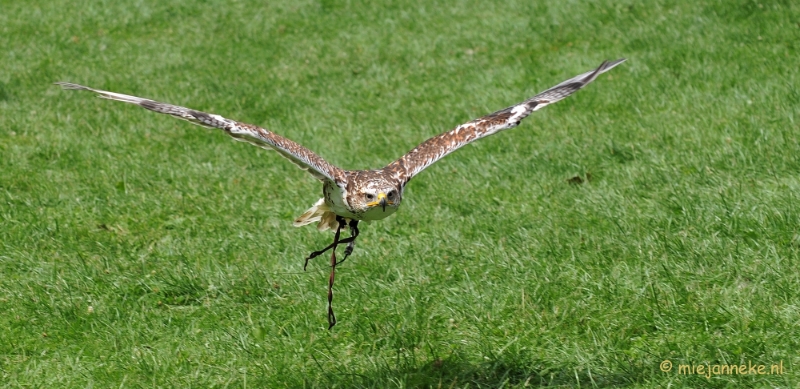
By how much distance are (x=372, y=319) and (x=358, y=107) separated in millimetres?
5977

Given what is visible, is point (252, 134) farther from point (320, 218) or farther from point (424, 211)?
point (424, 211)

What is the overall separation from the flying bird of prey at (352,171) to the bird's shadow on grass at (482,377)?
43 centimetres

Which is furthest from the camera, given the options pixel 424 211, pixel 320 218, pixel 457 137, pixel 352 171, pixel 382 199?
pixel 424 211

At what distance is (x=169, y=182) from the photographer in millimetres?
9281

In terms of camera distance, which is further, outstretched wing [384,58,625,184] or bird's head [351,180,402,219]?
outstretched wing [384,58,625,184]

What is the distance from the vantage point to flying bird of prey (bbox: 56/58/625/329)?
17.6ft

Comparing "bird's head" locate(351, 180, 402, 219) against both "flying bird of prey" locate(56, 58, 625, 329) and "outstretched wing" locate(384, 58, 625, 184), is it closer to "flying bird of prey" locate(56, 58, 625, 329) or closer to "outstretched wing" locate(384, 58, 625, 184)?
"flying bird of prey" locate(56, 58, 625, 329)

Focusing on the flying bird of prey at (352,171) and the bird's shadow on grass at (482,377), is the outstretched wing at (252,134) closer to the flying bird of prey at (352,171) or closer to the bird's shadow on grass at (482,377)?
the flying bird of prey at (352,171)

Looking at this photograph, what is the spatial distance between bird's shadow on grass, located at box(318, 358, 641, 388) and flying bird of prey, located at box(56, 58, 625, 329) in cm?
43

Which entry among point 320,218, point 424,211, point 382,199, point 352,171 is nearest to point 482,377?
point 382,199

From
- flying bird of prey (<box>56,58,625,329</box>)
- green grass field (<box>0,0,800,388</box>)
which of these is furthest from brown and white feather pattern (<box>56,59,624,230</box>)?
green grass field (<box>0,0,800,388</box>)

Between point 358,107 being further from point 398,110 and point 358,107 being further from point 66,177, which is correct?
point 66,177

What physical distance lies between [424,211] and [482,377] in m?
2.90

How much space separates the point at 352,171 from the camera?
5930mm
